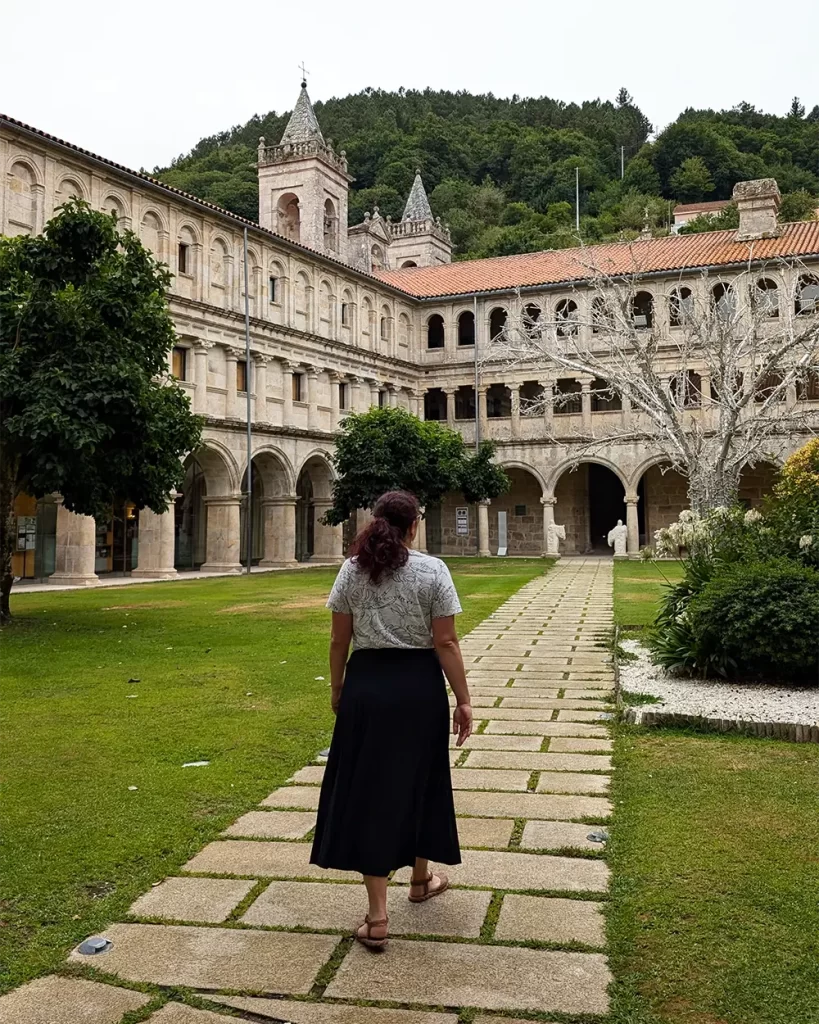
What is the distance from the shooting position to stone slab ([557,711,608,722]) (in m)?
7.10

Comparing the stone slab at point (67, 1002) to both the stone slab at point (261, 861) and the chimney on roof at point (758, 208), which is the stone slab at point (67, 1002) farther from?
the chimney on roof at point (758, 208)

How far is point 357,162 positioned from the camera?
8194cm

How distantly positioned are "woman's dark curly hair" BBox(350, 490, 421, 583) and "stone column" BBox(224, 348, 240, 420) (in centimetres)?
2564

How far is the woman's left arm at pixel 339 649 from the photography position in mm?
3715

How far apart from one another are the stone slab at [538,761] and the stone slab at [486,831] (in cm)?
103

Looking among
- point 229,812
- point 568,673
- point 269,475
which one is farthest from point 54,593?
point 229,812

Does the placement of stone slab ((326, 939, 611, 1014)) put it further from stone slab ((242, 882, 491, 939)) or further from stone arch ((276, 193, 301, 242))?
stone arch ((276, 193, 301, 242))

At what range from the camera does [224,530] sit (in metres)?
28.3

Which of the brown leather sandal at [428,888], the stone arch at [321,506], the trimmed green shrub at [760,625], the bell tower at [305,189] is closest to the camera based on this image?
the brown leather sandal at [428,888]

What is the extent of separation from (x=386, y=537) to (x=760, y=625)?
5436mm

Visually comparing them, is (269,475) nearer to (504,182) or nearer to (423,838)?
(423,838)

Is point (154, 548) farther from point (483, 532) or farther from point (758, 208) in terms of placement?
point (758, 208)

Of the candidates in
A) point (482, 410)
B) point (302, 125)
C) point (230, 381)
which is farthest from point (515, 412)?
point (302, 125)

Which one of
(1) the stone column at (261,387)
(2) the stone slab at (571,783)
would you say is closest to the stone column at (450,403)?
(1) the stone column at (261,387)
